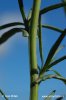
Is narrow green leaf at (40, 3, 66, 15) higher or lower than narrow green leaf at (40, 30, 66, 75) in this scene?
higher

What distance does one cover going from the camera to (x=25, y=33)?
0.73 meters

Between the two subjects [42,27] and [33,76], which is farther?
[42,27]

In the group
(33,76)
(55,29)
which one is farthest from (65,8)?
(33,76)

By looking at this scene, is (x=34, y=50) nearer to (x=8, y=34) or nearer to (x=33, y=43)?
(x=33, y=43)

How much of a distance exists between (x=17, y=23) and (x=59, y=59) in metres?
0.17

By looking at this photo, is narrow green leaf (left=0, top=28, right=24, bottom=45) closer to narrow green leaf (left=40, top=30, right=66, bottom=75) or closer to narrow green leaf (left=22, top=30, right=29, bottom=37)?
narrow green leaf (left=22, top=30, right=29, bottom=37)

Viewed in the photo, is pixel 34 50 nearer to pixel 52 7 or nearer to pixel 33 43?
pixel 33 43

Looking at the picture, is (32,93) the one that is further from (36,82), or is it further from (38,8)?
(38,8)

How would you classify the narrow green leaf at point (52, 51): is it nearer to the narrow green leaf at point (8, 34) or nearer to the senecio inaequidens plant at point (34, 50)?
the senecio inaequidens plant at point (34, 50)

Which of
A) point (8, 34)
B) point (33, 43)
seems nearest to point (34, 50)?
point (33, 43)

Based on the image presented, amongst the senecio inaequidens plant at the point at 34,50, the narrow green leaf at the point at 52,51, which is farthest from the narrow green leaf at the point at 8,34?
the narrow green leaf at the point at 52,51

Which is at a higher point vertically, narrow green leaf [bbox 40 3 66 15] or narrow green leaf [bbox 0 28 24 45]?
narrow green leaf [bbox 40 3 66 15]

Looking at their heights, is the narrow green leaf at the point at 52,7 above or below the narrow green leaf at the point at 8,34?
above

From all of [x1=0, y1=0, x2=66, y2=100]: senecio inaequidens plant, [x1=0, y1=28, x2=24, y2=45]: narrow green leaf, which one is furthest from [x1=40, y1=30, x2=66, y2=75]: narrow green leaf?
[x1=0, y1=28, x2=24, y2=45]: narrow green leaf
